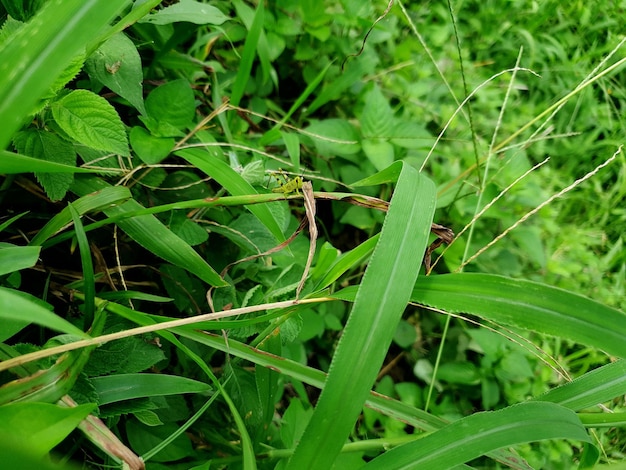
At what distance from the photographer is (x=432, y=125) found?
58.5 inches

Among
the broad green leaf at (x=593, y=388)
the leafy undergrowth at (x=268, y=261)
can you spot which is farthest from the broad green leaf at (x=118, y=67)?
the broad green leaf at (x=593, y=388)

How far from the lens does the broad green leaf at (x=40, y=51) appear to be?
1.38 feet

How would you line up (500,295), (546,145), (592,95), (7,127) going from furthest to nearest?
(592,95) → (546,145) → (500,295) → (7,127)

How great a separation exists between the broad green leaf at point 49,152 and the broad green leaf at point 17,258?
0.12 meters

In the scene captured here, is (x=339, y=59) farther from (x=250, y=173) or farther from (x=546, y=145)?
(x=546, y=145)

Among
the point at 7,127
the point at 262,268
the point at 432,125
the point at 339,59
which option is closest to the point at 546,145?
the point at 432,125

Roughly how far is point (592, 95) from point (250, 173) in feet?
5.37

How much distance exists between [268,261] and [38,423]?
49cm

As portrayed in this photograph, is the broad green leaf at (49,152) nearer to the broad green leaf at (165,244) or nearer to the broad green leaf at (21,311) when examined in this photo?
the broad green leaf at (165,244)

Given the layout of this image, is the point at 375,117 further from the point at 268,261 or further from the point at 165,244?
the point at 165,244

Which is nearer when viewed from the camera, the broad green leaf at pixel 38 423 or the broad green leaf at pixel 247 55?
the broad green leaf at pixel 38 423

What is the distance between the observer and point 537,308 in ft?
1.69

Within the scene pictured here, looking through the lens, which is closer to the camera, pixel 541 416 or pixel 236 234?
pixel 541 416

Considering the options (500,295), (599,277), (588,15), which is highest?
(500,295)
